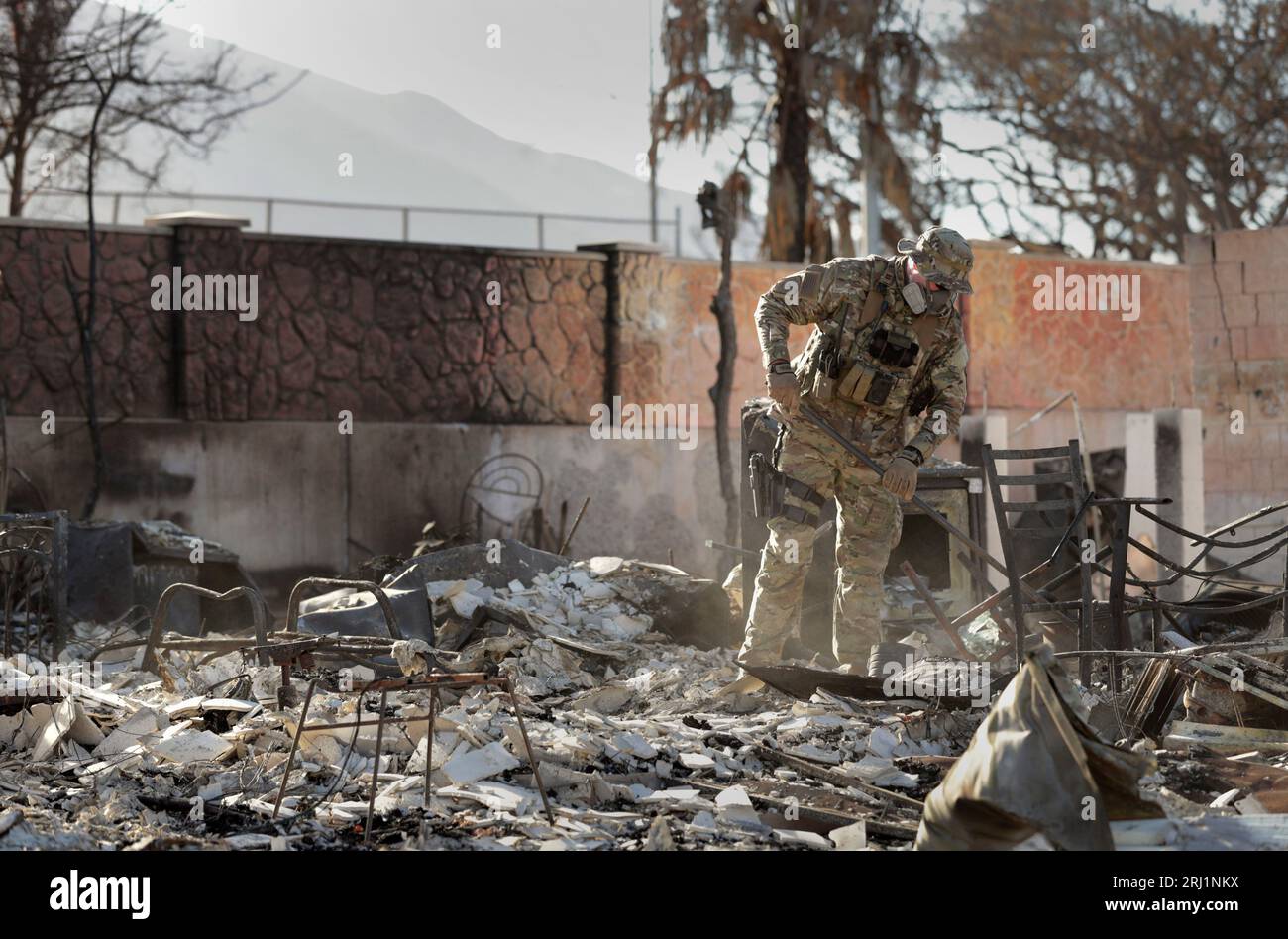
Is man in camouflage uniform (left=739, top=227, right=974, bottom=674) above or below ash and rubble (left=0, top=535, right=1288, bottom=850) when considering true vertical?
above

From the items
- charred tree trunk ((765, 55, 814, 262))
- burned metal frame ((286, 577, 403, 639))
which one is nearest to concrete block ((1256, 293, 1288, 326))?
charred tree trunk ((765, 55, 814, 262))

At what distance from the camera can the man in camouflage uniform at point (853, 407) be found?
712cm

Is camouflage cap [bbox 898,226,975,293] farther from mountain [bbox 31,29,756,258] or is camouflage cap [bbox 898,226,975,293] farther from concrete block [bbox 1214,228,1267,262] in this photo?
mountain [bbox 31,29,756,258]

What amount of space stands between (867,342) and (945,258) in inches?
23.7

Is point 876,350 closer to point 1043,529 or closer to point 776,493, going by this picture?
point 776,493

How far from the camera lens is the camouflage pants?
728 cm

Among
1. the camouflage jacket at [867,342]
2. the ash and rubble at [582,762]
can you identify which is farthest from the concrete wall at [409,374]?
the camouflage jacket at [867,342]

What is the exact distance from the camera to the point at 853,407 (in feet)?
24.0

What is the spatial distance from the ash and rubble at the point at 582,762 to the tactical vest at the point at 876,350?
1.35 metres

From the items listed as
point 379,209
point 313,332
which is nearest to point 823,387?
point 313,332

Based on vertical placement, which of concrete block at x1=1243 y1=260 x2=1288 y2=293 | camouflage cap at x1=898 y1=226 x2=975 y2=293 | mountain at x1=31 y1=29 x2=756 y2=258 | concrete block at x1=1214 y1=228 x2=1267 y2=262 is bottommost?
camouflage cap at x1=898 y1=226 x2=975 y2=293

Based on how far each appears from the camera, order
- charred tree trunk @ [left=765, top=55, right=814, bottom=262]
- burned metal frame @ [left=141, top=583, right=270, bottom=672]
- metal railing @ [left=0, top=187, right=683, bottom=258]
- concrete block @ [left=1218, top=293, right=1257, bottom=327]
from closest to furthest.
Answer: burned metal frame @ [left=141, top=583, right=270, bottom=672]
concrete block @ [left=1218, top=293, right=1257, bottom=327]
metal railing @ [left=0, top=187, right=683, bottom=258]
charred tree trunk @ [left=765, top=55, right=814, bottom=262]
